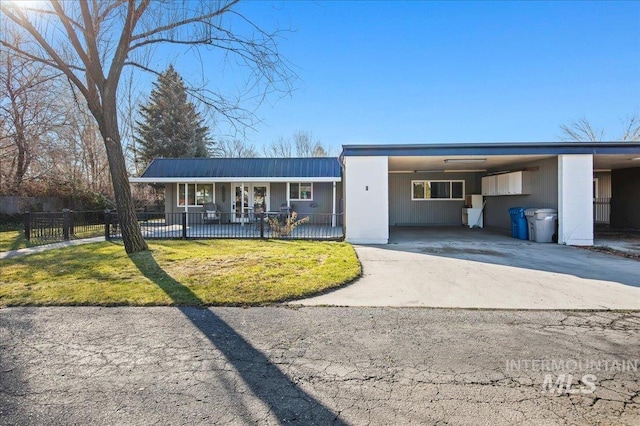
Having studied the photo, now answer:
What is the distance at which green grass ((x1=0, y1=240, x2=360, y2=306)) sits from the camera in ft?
16.6

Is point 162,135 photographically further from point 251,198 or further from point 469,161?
point 469,161

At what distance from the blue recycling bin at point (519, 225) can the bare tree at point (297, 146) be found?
95.6 ft

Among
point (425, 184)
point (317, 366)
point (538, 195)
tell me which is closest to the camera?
point (317, 366)

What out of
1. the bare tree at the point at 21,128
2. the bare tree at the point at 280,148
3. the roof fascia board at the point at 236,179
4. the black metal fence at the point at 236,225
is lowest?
the black metal fence at the point at 236,225

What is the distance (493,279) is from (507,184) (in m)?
9.89

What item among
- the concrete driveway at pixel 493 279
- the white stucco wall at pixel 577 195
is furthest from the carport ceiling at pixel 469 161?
the concrete driveway at pixel 493 279

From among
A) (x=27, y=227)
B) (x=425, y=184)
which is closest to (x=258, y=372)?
(x=27, y=227)

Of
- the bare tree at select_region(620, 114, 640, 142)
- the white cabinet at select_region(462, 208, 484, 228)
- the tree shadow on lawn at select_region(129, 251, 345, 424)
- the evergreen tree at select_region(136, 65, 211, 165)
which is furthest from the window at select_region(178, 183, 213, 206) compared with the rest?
the bare tree at select_region(620, 114, 640, 142)

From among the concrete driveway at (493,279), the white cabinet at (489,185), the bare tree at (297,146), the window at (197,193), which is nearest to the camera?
the concrete driveway at (493,279)

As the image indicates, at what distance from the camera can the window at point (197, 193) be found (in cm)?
1905

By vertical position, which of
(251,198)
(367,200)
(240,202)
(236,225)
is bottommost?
(236,225)

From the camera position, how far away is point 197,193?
1911 cm

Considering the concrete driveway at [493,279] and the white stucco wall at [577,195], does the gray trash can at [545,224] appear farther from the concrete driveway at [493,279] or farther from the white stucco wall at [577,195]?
the concrete driveway at [493,279]

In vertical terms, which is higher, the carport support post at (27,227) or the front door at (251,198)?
the front door at (251,198)
